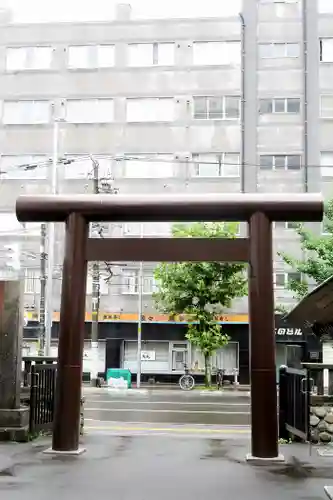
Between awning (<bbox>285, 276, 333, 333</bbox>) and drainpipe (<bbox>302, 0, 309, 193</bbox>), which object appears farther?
drainpipe (<bbox>302, 0, 309, 193</bbox>)

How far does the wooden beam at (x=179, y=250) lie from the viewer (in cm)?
925

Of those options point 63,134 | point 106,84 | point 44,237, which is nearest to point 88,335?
point 44,237

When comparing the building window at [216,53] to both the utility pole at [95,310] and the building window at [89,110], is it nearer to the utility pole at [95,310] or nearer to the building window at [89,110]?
the building window at [89,110]

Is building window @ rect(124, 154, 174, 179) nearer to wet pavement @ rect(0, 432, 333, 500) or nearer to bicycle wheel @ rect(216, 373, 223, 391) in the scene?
bicycle wheel @ rect(216, 373, 223, 391)

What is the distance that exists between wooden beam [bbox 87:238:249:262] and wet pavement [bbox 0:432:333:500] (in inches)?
113

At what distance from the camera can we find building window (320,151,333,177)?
32094 millimetres

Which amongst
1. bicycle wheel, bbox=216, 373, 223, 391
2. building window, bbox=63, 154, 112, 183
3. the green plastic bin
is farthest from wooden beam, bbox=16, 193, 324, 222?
building window, bbox=63, 154, 112, 183

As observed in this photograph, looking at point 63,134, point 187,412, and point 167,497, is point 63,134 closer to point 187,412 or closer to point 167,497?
point 187,412

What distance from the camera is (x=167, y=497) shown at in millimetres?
6625

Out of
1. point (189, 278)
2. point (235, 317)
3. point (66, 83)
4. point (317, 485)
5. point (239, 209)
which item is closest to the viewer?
point (317, 485)

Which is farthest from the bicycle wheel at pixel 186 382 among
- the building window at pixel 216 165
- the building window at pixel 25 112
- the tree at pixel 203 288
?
the building window at pixel 25 112

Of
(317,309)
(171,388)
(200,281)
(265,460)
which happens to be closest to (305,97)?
(200,281)

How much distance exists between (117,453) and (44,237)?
21.2 metres

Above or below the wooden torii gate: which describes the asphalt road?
below
